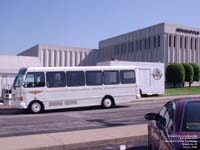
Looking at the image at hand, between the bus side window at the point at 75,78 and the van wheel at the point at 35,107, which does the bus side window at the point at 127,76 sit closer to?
the bus side window at the point at 75,78

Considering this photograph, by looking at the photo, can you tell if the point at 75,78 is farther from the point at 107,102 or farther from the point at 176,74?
Result: the point at 176,74

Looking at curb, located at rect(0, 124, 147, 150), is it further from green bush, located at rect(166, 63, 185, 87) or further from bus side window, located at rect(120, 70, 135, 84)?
green bush, located at rect(166, 63, 185, 87)

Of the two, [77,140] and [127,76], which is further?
[127,76]

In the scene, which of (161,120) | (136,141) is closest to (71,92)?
(136,141)

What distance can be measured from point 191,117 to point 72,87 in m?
17.9

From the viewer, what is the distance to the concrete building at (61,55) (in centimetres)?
6879

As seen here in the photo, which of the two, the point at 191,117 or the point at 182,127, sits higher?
the point at 191,117

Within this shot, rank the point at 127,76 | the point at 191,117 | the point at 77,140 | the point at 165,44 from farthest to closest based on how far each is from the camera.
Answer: the point at 165,44 < the point at 127,76 < the point at 77,140 < the point at 191,117

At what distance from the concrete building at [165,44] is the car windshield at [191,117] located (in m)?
51.0

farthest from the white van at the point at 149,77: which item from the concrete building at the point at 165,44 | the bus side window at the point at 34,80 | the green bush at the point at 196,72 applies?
the concrete building at the point at 165,44

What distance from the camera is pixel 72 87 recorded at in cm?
2341

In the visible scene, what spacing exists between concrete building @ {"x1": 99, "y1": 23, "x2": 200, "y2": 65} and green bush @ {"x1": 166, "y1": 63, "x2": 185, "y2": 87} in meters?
5.62

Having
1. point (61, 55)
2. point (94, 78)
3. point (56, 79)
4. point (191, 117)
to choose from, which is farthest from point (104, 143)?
point (61, 55)

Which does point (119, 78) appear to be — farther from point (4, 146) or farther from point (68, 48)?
point (68, 48)
